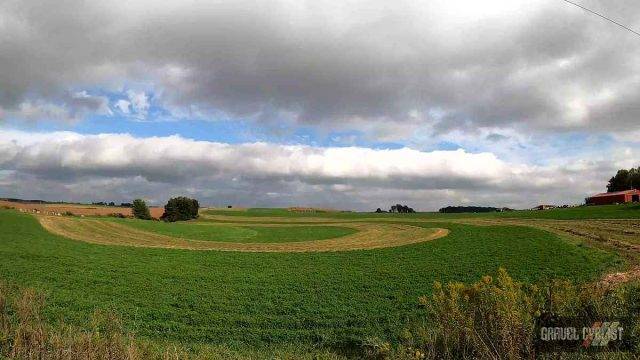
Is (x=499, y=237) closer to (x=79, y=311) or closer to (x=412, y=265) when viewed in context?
(x=412, y=265)

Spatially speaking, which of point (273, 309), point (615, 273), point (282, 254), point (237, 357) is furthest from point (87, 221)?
point (615, 273)

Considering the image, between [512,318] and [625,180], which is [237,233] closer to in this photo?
[512,318]

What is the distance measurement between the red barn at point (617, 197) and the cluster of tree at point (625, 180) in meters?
10.5

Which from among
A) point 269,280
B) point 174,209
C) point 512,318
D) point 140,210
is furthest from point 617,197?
point 140,210

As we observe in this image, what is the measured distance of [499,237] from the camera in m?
50.2

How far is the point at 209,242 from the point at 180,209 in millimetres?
61141

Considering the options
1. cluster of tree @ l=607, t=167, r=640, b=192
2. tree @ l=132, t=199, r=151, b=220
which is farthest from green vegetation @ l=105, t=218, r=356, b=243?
cluster of tree @ l=607, t=167, r=640, b=192

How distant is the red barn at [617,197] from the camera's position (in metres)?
102

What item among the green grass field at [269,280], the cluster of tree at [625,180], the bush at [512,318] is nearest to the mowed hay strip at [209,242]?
the green grass field at [269,280]

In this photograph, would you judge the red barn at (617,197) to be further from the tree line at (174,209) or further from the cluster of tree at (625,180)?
the tree line at (174,209)

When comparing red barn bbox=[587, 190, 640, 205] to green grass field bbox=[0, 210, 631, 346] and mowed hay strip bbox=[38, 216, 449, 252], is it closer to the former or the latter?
mowed hay strip bbox=[38, 216, 449, 252]

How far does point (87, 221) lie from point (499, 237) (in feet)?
220

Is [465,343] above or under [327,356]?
above

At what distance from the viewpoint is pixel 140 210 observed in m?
119
